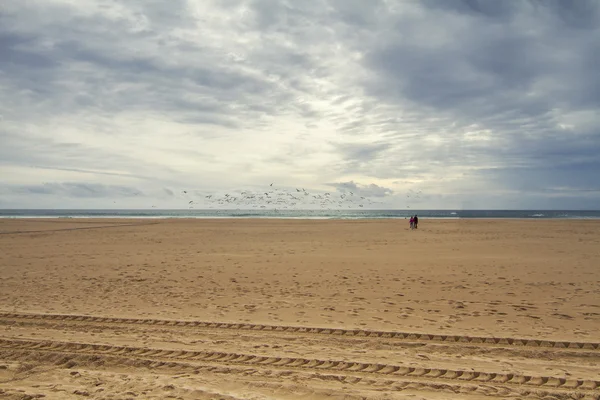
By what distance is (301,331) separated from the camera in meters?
7.49

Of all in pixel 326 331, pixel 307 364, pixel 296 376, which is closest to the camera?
pixel 296 376

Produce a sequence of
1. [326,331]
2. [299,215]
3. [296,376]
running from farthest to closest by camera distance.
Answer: [299,215] → [326,331] → [296,376]

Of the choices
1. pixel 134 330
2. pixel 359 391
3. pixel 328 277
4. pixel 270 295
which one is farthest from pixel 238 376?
pixel 328 277

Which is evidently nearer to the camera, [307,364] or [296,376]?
[296,376]

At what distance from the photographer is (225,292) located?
11.3 meters

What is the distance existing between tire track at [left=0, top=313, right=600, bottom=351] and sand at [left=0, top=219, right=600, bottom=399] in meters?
0.04

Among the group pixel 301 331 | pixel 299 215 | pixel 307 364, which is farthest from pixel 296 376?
pixel 299 215

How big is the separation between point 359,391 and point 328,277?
859cm

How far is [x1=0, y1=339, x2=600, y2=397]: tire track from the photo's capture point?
16.9 feet

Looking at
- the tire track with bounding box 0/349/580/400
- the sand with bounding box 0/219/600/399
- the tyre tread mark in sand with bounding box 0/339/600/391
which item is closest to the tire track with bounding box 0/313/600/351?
the sand with bounding box 0/219/600/399

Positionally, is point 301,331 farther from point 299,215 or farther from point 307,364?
point 299,215

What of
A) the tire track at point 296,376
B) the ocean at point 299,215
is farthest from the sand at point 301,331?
the ocean at point 299,215

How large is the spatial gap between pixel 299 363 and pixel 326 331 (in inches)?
66.8

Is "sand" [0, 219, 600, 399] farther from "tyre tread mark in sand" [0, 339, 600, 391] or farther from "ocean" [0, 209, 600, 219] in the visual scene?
"ocean" [0, 209, 600, 219]
